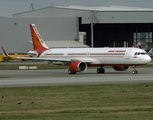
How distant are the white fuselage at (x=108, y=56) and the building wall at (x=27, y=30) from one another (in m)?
60.6

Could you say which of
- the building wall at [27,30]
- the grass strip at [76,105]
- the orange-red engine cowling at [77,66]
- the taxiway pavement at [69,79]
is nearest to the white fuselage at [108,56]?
the orange-red engine cowling at [77,66]

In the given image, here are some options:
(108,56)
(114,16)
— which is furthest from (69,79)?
(114,16)

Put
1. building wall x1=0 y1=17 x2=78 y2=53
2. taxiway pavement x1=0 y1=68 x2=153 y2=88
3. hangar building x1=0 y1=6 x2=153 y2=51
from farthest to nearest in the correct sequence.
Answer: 1. building wall x1=0 y1=17 x2=78 y2=53
2. hangar building x1=0 y1=6 x2=153 y2=51
3. taxiway pavement x1=0 y1=68 x2=153 y2=88

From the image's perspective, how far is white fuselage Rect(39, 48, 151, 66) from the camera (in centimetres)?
4262

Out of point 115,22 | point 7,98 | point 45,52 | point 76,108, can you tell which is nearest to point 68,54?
point 45,52

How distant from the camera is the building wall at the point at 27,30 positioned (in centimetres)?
10888

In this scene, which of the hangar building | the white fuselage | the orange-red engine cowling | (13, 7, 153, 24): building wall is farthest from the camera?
the hangar building

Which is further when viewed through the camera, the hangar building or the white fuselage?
the hangar building

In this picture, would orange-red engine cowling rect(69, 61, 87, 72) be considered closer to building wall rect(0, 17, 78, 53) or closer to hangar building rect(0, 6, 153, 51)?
hangar building rect(0, 6, 153, 51)

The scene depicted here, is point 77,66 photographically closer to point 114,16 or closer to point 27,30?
point 114,16

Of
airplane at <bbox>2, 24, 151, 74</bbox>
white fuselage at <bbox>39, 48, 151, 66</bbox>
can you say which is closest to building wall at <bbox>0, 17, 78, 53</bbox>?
airplane at <bbox>2, 24, 151, 74</bbox>

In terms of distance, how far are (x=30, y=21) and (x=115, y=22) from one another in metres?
26.9

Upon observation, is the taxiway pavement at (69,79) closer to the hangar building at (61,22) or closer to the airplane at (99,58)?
the airplane at (99,58)

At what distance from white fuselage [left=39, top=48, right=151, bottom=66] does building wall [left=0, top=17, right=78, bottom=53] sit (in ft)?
199
